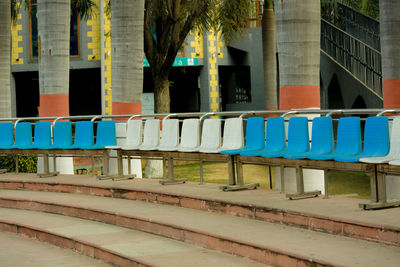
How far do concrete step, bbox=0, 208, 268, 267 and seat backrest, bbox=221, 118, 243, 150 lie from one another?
7.98ft

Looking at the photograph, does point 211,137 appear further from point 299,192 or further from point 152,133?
point 299,192

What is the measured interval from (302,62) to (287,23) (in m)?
0.77

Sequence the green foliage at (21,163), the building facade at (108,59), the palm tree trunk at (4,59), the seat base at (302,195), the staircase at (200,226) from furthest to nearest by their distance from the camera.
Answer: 1. the building facade at (108,59)
2. the palm tree trunk at (4,59)
3. the green foliage at (21,163)
4. the seat base at (302,195)
5. the staircase at (200,226)

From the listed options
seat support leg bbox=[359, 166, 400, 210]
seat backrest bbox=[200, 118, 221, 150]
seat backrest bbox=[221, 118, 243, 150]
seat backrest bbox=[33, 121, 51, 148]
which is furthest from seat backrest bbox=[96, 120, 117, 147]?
seat support leg bbox=[359, 166, 400, 210]

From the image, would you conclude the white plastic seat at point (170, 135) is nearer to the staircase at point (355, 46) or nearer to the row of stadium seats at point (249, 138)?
the row of stadium seats at point (249, 138)

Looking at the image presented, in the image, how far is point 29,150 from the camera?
15.2m

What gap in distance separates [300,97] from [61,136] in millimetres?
5480

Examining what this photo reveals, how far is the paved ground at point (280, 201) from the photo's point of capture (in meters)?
8.09

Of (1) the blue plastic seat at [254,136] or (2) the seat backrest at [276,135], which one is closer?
(2) the seat backrest at [276,135]

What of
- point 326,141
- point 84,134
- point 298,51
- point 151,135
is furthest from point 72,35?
point 326,141

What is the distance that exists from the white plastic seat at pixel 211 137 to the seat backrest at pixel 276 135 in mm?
1156

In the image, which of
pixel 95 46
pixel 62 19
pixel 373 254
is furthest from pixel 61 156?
pixel 95 46

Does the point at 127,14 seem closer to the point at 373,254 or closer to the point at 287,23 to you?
the point at 287,23

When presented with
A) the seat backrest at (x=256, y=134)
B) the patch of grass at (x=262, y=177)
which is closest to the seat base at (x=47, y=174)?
the patch of grass at (x=262, y=177)
